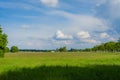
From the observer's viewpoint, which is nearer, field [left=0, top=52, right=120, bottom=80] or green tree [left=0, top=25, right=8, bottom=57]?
field [left=0, top=52, right=120, bottom=80]

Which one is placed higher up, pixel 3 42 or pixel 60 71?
pixel 3 42

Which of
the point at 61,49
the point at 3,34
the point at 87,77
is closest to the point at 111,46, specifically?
the point at 61,49

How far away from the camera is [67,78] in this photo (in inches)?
778

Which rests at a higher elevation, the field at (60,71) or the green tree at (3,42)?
the green tree at (3,42)

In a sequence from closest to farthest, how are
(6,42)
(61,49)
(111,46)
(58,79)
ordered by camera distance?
(58,79), (6,42), (111,46), (61,49)

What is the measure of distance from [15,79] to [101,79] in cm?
563

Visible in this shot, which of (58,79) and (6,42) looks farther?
(6,42)

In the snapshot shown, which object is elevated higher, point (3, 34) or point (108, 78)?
point (3, 34)

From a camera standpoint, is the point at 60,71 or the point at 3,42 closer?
the point at 60,71

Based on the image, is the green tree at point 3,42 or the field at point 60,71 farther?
the green tree at point 3,42

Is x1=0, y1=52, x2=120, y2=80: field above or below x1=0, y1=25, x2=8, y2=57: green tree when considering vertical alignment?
below

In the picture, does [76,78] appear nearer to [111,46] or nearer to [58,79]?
[58,79]

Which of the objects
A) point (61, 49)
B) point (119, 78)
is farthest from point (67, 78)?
point (61, 49)

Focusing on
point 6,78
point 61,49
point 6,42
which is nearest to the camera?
point 6,78
